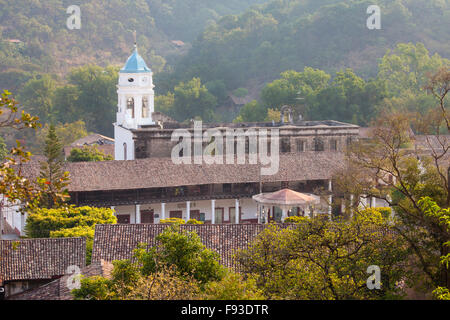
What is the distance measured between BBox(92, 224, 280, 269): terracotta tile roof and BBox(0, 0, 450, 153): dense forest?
36154 mm

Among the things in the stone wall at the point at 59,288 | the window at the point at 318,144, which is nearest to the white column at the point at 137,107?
the window at the point at 318,144

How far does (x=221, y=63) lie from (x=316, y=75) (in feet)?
94.0

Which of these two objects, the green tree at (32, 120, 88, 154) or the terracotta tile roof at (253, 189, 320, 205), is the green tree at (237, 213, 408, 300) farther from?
the green tree at (32, 120, 88, 154)

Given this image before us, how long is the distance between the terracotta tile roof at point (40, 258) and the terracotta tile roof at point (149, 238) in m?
0.75

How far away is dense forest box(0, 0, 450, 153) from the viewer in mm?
66125

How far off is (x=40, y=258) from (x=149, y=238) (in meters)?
3.84

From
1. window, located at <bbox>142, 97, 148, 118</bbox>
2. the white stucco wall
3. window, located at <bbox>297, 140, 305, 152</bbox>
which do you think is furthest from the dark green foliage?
window, located at <bbox>142, 97, 148, 118</bbox>

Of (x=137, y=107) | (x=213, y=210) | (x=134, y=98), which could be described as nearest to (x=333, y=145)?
(x=213, y=210)

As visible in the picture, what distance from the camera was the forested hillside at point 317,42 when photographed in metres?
90.1

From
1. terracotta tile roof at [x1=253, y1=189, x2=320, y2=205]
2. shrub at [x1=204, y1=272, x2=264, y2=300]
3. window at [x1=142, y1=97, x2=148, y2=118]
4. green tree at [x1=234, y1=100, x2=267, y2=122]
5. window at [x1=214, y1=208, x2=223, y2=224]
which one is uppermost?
green tree at [x1=234, y1=100, x2=267, y2=122]

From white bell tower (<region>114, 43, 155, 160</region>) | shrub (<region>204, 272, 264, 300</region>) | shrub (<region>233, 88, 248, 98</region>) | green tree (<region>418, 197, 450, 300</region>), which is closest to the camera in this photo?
shrub (<region>204, 272, 264, 300</region>)

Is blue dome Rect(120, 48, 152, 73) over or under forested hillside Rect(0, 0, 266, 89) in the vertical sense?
under

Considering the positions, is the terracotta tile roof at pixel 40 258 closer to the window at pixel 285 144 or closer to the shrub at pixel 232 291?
the shrub at pixel 232 291

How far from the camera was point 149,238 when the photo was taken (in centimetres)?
2419
